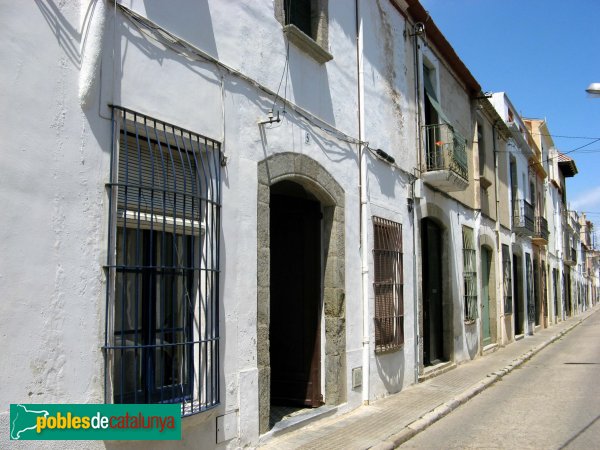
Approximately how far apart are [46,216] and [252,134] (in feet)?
8.62

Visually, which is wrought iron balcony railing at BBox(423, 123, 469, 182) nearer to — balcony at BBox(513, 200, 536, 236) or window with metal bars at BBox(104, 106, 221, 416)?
window with metal bars at BBox(104, 106, 221, 416)

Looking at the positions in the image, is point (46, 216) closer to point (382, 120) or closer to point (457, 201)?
point (382, 120)

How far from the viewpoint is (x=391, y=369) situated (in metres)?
8.80

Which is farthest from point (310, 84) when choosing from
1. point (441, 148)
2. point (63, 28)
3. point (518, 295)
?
point (518, 295)

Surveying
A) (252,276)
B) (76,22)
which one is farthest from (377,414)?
(76,22)

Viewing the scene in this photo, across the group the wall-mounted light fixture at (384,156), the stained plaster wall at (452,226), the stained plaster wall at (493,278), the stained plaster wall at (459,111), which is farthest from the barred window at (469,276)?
the wall-mounted light fixture at (384,156)

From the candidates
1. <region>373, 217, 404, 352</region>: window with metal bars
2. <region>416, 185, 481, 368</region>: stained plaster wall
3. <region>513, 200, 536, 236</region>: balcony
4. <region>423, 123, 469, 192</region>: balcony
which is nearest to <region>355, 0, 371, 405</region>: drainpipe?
<region>373, 217, 404, 352</region>: window with metal bars

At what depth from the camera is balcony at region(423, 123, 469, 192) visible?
10.8 metres

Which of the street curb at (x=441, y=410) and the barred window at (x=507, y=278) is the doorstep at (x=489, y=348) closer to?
the street curb at (x=441, y=410)

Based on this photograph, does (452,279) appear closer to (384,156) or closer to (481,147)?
(384,156)

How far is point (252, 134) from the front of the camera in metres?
6.00

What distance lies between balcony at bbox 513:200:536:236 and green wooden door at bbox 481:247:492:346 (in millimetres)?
3465

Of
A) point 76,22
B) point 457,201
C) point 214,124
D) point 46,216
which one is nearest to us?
point 46,216
